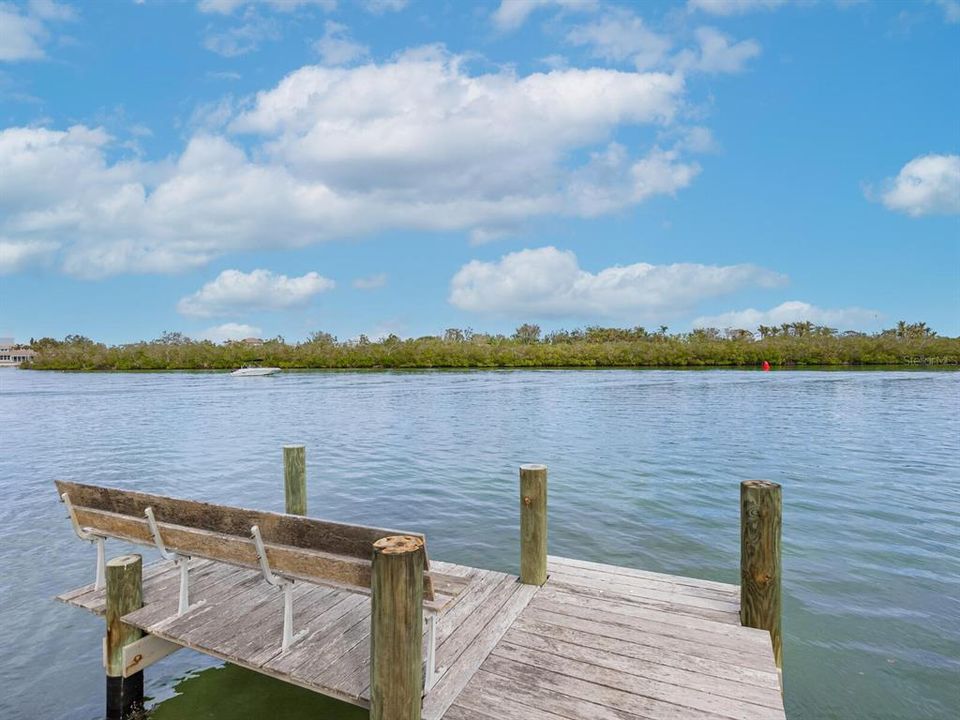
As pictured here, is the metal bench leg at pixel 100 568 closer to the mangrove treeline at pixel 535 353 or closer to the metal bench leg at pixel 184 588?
the metal bench leg at pixel 184 588

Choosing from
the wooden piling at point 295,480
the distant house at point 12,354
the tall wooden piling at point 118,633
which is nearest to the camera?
the tall wooden piling at point 118,633

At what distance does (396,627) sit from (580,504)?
835 centimetres

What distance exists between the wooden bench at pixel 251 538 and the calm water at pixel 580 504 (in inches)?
45.0

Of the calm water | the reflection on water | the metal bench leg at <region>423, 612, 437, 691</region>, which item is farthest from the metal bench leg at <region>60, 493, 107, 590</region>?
the metal bench leg at <region>423, 612, 437, 691</region>

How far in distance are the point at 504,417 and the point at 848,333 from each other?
101648 millimetres

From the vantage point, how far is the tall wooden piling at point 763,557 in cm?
447

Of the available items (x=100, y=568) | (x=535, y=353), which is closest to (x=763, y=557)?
(x=100, y=568)

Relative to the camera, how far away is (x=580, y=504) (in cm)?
1114

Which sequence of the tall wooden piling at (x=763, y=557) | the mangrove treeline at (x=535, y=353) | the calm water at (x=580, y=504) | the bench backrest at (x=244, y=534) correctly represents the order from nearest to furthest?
1. the bench backrest at (x=244, y=534)
2. the tall wooden piling at (x=763, y=557)
3. the calm water at (x=580, y=504)
4. the mangrove treeline at (x=535, y=353)

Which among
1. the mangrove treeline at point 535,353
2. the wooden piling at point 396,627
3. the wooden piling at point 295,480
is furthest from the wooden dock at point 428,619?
the mangrove treeline at point 535,353

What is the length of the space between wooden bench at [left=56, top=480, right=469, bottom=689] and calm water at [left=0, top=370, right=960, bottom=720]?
1144mm

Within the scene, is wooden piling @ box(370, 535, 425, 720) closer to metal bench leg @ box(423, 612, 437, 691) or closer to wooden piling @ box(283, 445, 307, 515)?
metal bench leg @ box(423, 612, 437, 691)

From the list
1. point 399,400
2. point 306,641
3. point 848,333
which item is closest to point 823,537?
point 306,641

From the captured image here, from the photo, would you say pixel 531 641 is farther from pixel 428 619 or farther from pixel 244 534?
pixel 244 534
